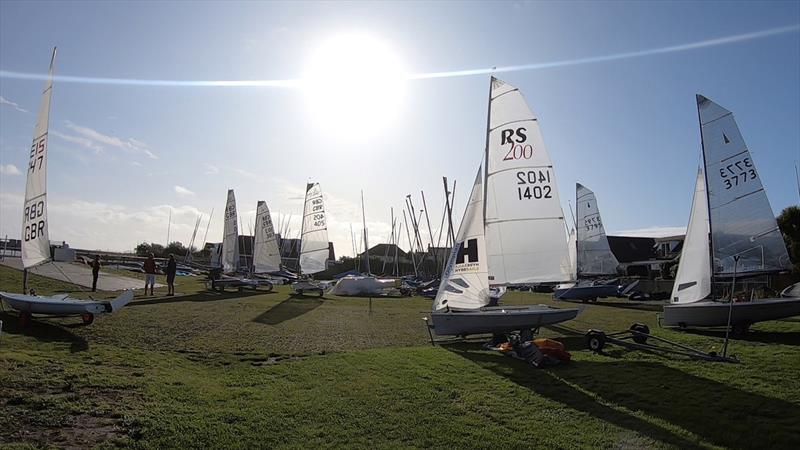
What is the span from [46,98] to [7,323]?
6313 mm

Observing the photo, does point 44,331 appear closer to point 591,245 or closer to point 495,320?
point 495,320

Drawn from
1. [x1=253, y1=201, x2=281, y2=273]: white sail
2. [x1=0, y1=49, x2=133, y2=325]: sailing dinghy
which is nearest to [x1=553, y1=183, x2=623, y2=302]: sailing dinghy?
[x1=253, y1=201, x2=281, y2=273]: white sail

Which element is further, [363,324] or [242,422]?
[363,324]

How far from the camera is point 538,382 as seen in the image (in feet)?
28.3

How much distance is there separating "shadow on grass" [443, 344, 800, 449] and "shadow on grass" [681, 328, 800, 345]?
510 cm

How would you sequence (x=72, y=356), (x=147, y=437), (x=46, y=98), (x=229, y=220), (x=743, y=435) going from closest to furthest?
(x=147, y=437)
(x=743, y=435)
(x=72, y=356)
(x=46, y=98)
(x=229, y=220)

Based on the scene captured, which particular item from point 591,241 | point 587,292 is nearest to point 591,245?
point 591,241

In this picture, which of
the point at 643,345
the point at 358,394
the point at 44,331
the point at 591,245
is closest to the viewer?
the point at 358,394

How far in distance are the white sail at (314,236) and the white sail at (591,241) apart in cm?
1770

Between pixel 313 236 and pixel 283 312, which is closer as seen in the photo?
pixel 283 312

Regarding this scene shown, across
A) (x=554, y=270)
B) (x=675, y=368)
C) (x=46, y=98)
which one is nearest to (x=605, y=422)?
(x=675, y=368)

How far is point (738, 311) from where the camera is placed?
1362 centimetres

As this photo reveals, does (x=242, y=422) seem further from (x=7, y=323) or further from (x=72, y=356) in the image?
(x=7, y=323)

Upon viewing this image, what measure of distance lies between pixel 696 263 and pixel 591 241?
19.1 metres
